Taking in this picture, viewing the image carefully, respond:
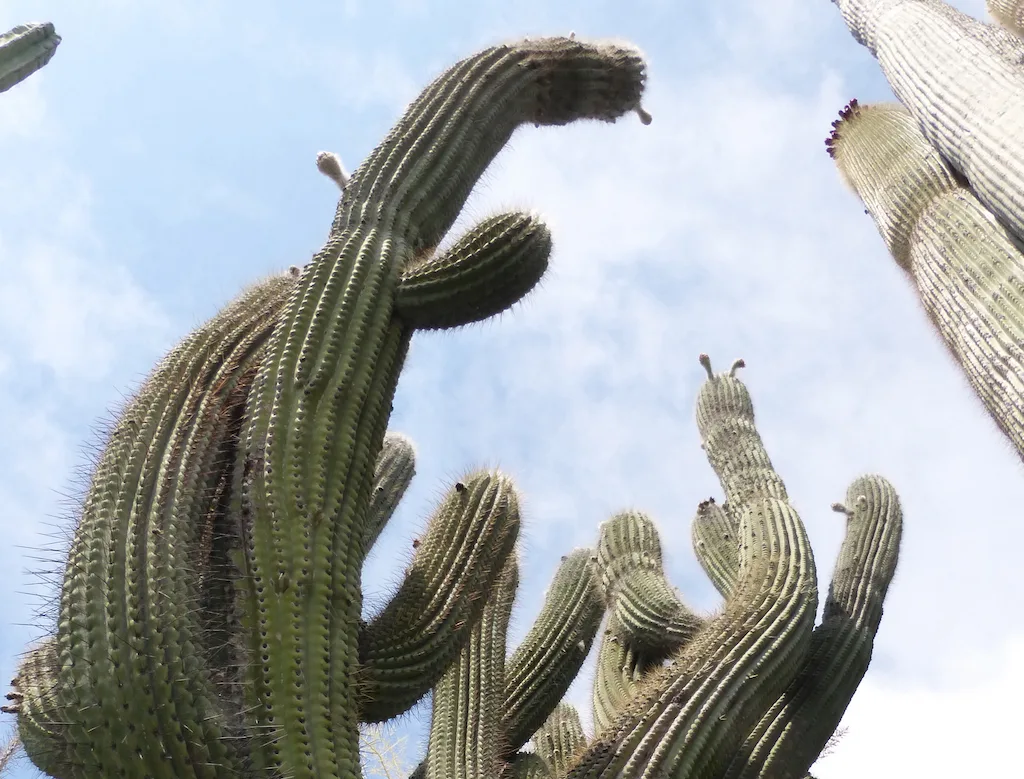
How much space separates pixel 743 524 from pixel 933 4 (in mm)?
2935

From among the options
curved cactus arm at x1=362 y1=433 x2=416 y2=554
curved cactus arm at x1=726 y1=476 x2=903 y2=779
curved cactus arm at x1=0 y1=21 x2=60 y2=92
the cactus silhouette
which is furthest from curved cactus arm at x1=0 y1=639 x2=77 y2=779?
curved cactus arm at x1=0 y1=21 x2=60 y2=92

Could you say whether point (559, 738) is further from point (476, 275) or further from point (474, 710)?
point (476, 275)

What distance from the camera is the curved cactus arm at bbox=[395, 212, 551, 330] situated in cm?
315

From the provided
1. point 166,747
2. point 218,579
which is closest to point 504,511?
point 218,579

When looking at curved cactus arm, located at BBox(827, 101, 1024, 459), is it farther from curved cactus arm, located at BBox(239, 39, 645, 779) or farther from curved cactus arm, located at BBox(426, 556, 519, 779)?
curved cactus arm, located at BBox(426, 556, 519, 779)

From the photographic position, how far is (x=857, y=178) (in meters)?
4.64

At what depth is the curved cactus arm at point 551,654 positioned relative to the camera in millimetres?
4395

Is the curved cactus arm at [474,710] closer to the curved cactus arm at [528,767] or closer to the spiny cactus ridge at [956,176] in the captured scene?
the curved cactus arm at [528,767]

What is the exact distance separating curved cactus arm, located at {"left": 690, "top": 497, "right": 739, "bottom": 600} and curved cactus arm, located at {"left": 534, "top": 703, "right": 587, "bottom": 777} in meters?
1.23

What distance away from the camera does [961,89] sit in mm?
3547

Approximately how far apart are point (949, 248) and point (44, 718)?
3578 millimetres

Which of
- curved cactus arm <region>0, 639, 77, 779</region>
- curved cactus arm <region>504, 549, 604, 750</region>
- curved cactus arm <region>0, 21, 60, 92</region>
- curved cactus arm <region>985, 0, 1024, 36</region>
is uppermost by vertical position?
curved cactus arm <region>985, 0, 1024, 36</region>

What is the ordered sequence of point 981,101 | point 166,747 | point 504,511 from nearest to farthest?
point 166,747 → point 981,101 → point 504,511

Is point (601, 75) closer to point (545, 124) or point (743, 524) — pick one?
point (545, 124)
